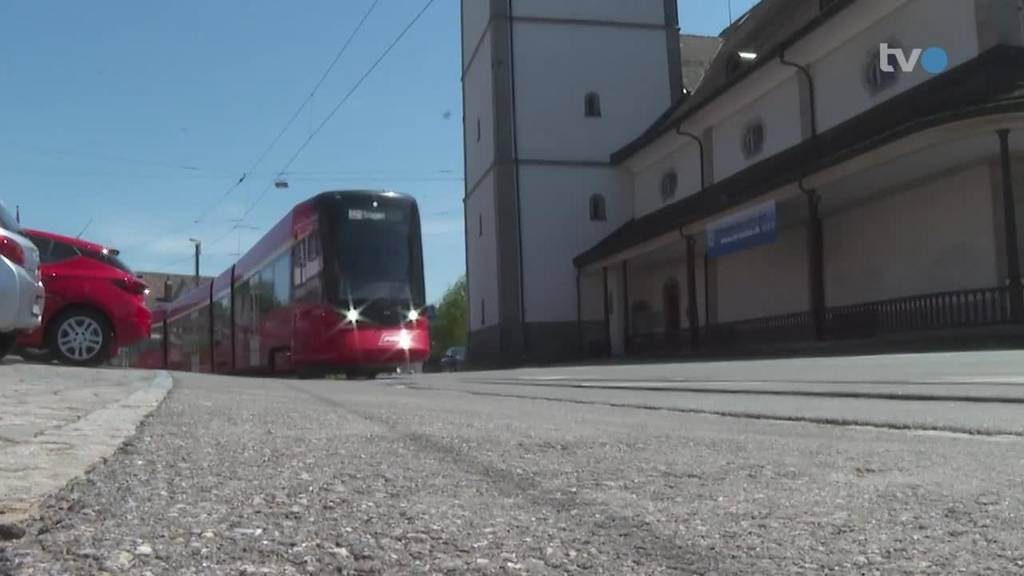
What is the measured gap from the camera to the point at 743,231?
22781mm

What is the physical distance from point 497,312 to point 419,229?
2082 centimetres

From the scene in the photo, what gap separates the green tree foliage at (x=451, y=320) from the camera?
3292 inches

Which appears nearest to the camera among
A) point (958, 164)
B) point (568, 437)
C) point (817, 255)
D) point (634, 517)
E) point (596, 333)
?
point (634, 517)

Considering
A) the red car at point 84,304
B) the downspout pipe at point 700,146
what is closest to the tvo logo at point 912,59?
the downspout pipe at point 700,146

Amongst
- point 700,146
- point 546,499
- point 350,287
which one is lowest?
point 546,499

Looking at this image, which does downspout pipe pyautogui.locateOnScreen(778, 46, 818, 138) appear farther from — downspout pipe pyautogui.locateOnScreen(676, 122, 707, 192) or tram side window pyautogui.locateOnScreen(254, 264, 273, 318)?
tram side window pyautogui.locateOnScreen(254, 264, 273, 318)

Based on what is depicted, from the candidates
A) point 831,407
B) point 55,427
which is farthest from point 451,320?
point 55,427

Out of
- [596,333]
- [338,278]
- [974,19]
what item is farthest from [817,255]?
[596,333]

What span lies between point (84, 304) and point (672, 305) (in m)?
24.7

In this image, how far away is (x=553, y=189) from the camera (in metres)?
38.1

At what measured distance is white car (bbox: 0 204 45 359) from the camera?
8703mm

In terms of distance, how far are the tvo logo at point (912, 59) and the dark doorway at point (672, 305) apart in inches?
518

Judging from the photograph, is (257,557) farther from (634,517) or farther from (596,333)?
(596,333)

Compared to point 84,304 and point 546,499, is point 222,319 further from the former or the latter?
point 546,499
